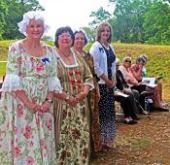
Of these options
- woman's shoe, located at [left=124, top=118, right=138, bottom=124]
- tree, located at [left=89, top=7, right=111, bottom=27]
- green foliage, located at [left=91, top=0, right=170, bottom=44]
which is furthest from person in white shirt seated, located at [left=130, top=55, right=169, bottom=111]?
tree, located at [left=89, top=7, right=111, bottom=27]

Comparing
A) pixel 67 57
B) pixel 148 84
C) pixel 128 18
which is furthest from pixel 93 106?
pixel 128 18

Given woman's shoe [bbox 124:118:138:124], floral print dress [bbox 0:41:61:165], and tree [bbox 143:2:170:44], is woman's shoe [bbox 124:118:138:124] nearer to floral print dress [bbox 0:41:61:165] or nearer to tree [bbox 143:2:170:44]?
floral print dress [bbox 0:41:61:165]

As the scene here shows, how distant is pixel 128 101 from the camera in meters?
7.90

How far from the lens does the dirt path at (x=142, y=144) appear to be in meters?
5.53

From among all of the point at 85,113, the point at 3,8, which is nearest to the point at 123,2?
the point at 3,8

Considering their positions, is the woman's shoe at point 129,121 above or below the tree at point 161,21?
below

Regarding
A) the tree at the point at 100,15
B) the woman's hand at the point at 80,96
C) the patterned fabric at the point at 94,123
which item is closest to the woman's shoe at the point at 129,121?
the patterned fabric at the point at 94,123

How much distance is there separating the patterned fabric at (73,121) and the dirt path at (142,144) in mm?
910

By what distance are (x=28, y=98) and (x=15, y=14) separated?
42.6 m

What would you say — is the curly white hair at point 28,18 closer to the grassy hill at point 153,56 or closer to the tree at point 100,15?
the grassy hill at point 153,56

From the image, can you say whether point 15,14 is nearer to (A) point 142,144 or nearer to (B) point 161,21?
(B) point 161,21

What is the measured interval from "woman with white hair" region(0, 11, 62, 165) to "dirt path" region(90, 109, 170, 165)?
5.08 feet

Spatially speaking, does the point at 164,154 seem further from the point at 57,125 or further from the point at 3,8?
the point at 3,8

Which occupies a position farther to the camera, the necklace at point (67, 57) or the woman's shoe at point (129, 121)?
the woman's shoe at point (129, 121)
